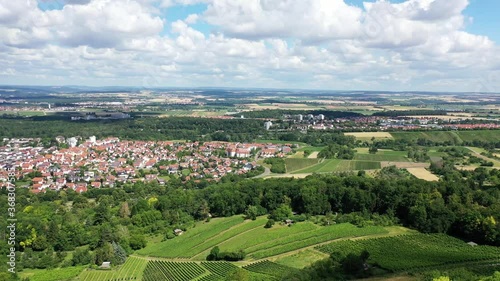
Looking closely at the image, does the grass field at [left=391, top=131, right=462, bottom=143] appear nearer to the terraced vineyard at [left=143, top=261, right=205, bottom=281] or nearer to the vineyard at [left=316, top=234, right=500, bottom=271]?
the vineyard at [left=316, top=234, right=500, bottom=271]

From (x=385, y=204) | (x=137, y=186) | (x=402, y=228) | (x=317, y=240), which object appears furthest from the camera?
(x=137, y=186)

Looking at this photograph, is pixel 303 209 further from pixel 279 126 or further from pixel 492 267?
pixel 279 126

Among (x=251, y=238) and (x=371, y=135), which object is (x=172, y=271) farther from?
(x=371, y=135)

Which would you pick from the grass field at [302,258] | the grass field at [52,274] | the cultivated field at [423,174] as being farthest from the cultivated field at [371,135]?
the grass field at [52,274]

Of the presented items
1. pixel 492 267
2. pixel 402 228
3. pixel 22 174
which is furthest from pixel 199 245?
pixel 22 174

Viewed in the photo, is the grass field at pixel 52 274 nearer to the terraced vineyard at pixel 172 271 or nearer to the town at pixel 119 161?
the terraced vineyard at pixel 172 271

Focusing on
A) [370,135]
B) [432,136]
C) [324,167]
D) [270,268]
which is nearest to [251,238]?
[270,268]

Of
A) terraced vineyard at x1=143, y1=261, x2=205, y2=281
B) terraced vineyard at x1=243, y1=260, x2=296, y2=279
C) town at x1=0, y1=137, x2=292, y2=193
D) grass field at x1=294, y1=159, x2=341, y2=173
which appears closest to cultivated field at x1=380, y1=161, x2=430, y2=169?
grass field at x1=294, y1=159, x2=341, y2=173
